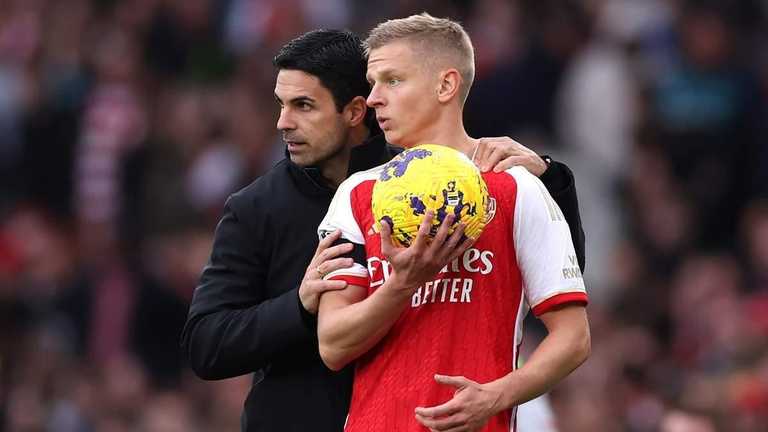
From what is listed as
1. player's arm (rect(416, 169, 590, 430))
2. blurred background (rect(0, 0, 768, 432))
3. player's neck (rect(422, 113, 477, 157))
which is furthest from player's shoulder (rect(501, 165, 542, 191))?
blurred background (rect(0, 0, 768, 432))

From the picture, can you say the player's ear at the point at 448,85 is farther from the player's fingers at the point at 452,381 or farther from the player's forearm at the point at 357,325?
the player's fingers at the point at 452,381

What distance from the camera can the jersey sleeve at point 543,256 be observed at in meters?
4.90

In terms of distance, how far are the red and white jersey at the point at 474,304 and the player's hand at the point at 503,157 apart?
0.07 m

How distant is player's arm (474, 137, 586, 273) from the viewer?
16.8ft

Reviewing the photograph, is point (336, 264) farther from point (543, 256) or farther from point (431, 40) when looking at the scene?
point (431, 40)

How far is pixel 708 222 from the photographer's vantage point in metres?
11.0

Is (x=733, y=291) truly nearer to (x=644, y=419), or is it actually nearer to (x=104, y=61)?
(x=644, y=419)

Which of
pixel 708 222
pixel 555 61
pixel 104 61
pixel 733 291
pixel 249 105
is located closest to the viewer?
pixel 733 291

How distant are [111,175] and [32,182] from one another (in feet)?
2.78

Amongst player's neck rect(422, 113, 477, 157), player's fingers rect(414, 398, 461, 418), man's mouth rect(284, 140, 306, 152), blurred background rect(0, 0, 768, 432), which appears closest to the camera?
player's fingers rect(414, 398, 461, 418)

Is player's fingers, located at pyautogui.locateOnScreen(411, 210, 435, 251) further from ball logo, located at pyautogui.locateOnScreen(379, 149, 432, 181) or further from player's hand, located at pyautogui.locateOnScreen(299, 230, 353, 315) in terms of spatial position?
player's hand, located at pyautogui.locateOnScreen(299, 230, 353, 315)

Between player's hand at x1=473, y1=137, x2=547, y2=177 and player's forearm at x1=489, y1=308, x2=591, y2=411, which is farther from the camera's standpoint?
player's hand at x1=473, y1=137, x2=547, y2=177

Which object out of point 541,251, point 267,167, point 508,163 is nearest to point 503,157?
point 508,163

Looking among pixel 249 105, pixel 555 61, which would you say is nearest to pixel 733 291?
pixel 555 61
